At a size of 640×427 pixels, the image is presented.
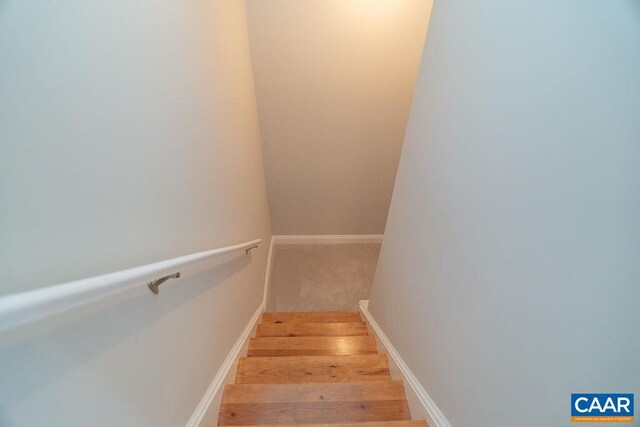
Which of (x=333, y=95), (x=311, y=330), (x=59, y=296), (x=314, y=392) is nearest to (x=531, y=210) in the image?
(x=59, y=296)

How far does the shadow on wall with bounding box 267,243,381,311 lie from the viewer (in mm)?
3561

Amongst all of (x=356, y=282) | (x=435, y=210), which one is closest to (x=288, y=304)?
(x=356, y=282)

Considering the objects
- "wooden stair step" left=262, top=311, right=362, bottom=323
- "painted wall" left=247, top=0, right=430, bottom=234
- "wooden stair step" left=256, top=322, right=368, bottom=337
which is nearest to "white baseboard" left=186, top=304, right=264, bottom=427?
"wooden stair step" left=256, top=322, right=368, bottom=337

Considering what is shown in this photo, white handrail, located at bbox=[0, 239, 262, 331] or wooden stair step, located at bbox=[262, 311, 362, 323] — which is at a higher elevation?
white handrail, located at bbox=[0, 239, 262, 331]

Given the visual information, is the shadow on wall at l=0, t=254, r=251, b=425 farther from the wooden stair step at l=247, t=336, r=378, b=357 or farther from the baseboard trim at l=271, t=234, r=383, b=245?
the baseboard trim at l=271, t=234, r=383, b=245

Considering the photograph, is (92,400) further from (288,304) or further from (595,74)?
(288,304)

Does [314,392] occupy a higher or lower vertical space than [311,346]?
higher

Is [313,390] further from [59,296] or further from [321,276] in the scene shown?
[321,276]

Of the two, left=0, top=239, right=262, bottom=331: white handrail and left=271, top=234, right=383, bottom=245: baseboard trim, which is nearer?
left=0, top=239, right=262, bottom=331: white handrail

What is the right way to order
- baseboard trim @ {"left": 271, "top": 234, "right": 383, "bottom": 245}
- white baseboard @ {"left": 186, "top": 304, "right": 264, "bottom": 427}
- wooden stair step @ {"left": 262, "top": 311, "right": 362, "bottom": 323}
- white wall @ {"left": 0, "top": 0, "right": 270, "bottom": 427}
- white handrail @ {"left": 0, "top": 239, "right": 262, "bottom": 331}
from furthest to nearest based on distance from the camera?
baseboard trim @ {"left": 271, "top": 234, "right": 383, "bottom": 245} < wooden stair step @ {"left": 262, "top": 311, "right": 362, "bottom": 323} < white baseboard @ {"left": 186, "top": 304, "right": 264, "bottom": 427} < white wall @ {"left": 0, "top": 0, "right": 270, "bottom": 427} < white handrail @ {"left": 0, "top": 239, "right": 262, "bottom": 331}

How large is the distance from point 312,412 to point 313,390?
9 centimetres

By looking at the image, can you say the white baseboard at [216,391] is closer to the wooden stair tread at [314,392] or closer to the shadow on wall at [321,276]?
the wooden stair tread at [314,392]

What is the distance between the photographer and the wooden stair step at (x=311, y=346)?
1.83 m

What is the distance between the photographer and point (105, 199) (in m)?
0.60
